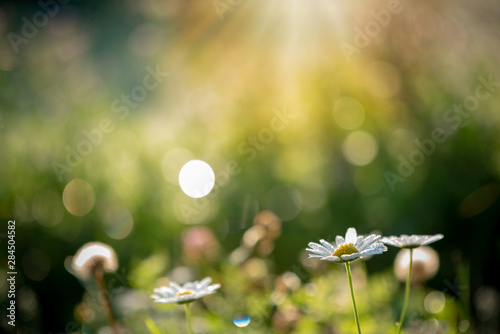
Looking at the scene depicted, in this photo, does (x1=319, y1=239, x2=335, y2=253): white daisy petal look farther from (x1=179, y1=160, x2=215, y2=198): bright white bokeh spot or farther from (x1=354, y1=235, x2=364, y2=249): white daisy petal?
(x1=179, y1=160, x2=215, y2=198): bright white bokeh spot

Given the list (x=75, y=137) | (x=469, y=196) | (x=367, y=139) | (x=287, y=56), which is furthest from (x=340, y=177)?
(x=75, y=137)

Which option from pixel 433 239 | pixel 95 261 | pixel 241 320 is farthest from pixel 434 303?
pixel 95 261

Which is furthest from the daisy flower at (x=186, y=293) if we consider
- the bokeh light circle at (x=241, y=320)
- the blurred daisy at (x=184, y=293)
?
the bokeh light circle at (x=241, y=320)

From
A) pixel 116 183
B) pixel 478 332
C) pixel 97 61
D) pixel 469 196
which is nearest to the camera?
pixel 478 332

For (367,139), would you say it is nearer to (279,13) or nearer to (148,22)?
(279,13)

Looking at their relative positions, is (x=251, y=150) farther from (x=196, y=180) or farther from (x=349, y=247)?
(x=349, y=247)

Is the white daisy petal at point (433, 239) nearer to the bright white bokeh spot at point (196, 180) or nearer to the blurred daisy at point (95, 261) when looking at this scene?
the blurred daisy at point (95, 261)
